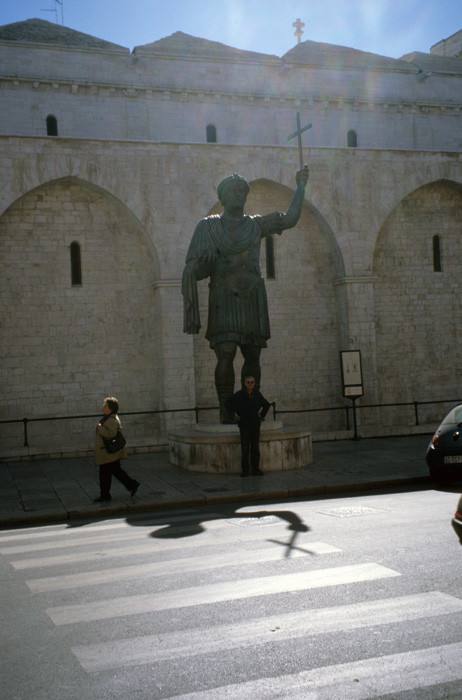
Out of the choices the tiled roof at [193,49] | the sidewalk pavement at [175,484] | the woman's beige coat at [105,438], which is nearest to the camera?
the sidewalk pavement at [175,484]

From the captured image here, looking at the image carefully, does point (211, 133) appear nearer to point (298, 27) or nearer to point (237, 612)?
point (298, 27)

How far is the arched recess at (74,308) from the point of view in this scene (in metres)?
18.9

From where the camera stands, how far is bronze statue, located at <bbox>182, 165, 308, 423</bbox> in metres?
12.1

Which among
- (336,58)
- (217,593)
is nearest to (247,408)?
(217,593)

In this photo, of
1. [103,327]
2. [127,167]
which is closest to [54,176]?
[127,167]

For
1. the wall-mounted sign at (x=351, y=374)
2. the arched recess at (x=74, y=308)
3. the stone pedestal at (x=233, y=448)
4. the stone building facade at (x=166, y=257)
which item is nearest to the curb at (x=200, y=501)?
the stone pedestal at (x=233, y=448)

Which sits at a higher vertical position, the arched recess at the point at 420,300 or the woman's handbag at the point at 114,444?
the arched recess at the point at 420,300

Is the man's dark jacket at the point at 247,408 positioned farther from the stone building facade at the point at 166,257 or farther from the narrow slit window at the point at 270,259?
the narrow slit window at the point at 270,259

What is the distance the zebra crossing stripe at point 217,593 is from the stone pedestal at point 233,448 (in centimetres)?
626

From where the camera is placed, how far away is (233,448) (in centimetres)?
1234

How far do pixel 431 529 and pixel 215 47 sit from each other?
24070 millimetres

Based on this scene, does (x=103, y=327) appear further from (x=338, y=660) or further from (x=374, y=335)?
(x=338, y=660)

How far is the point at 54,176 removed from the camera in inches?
739

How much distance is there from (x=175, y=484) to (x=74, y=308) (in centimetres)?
905
